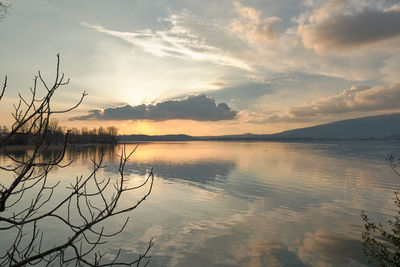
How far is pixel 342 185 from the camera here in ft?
91.9

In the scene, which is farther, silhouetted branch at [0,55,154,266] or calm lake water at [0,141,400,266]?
calm lake water at [0,141,400,266]

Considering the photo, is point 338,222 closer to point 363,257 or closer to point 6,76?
point 363,257

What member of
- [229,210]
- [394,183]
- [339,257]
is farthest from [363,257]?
[394,183]

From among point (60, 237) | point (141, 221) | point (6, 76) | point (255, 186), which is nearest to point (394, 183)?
point (255, 186)

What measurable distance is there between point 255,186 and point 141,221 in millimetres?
15008

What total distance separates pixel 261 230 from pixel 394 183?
23039 mm

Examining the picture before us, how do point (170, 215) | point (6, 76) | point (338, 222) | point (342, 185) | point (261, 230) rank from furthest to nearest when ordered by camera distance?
1. point (342, 185)
2. point (170, 215)
3. point (338, 222)
4. point (261, 230)
5. point (6, 76)

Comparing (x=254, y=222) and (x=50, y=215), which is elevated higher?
(x=50, y=215)

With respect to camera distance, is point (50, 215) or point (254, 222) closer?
point (50, 215)

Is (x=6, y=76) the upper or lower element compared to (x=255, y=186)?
upper

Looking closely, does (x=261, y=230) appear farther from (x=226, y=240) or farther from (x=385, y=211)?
(x=385, y=211)

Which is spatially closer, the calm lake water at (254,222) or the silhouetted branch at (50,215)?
the silhouetted branch at (50,215)

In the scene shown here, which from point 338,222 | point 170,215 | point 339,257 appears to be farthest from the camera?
point 170,215

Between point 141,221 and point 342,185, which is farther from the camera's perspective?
point 342,185
